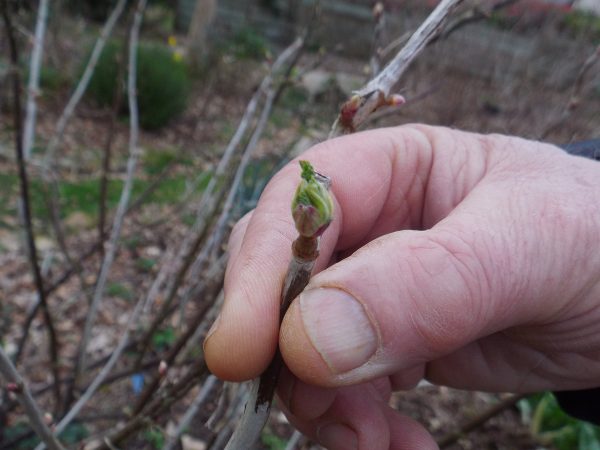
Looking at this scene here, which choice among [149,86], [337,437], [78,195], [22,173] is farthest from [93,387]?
[149,86]

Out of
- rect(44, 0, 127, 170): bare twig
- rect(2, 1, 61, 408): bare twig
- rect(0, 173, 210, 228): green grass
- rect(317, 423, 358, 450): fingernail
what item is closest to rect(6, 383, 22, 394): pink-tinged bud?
rect(317, 423, 358, 450): fingernail

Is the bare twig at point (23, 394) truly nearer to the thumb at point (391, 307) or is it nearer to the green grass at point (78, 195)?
the thumb at point (391, 307)

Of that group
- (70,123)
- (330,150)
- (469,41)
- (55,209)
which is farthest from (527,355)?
(70,123)

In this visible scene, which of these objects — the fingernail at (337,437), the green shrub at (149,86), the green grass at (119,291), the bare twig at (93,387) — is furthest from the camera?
the green shrub at (149,86)

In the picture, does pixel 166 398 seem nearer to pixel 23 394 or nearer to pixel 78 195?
pixel 23 394

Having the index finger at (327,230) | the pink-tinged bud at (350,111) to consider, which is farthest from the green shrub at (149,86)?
the pink-tinged bud at (350,111)

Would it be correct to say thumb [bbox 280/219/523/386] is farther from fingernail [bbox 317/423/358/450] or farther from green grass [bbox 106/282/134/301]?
green grass [bbox 106/282/134/301]
